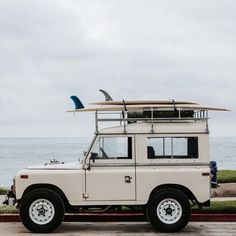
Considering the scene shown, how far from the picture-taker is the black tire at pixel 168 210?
45.5 feet

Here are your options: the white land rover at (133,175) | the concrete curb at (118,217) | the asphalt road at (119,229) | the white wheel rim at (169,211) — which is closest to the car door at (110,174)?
the white land rover at (133,175)

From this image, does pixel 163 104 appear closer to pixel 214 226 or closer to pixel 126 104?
pixel 126 104

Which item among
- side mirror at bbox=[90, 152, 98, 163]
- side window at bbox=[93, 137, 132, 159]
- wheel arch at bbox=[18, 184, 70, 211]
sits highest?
side window at bbox=[93, 137, 132, 159]

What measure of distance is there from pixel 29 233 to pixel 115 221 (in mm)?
2366

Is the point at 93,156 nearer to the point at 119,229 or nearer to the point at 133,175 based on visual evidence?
the point at 133,175

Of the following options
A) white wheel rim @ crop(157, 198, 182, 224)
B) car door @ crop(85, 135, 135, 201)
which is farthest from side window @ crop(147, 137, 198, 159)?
white wheel rim @ crop(157, 198, 182, 224)

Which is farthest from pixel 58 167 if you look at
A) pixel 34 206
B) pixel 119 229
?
pixel 119 229

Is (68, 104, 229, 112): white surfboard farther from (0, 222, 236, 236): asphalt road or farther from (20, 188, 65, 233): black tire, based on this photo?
(0, 222, 236, 236): asphalt road

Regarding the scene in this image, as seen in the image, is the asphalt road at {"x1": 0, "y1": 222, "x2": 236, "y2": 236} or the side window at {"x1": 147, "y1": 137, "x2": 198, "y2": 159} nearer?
the asphalt road at {"x1": 0, "y1": 222, "x2": 236, "y2": 236}

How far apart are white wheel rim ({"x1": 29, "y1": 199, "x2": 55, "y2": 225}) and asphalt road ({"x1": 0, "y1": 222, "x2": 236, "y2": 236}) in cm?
30

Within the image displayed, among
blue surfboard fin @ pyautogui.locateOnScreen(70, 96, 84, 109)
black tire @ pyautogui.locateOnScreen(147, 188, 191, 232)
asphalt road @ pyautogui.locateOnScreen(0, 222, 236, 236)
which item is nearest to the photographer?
black tire @ pyautogui.locateOnScreen(147, 188, 191, 232)

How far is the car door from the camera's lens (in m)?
13.9

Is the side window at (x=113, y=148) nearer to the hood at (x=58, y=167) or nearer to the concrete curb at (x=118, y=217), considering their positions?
the hood at (x=58, y=167)

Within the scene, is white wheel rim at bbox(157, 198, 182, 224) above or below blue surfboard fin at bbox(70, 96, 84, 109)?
below
